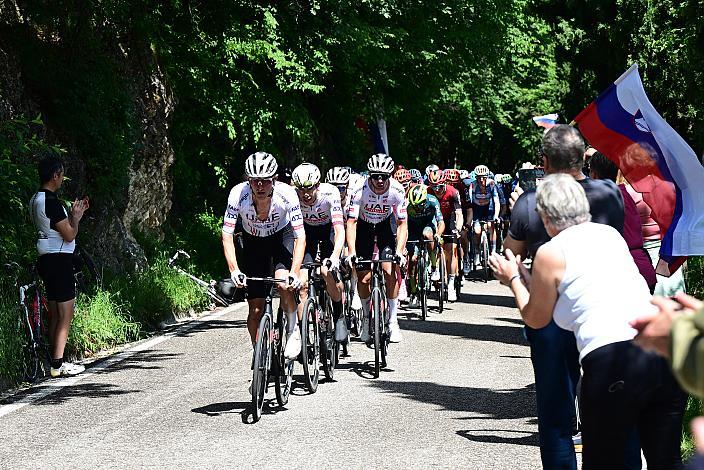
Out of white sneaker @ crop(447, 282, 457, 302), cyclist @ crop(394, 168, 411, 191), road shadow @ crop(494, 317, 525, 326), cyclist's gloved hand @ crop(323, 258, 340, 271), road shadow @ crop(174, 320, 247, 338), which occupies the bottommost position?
road shadow @ crop(494, 317, 525, 326)

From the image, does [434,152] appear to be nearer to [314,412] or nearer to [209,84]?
[209,84]

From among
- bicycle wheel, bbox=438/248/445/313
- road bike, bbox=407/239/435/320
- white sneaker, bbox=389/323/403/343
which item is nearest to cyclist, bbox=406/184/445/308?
road bike, bbox=407/239/435/320

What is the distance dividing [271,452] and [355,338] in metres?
6.62

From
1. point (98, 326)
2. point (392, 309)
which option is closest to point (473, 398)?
point (392, 309)

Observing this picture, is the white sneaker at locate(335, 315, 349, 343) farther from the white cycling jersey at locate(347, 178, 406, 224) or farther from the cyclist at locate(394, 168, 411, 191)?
the cyclist at locate(394, 168, 411, 191)

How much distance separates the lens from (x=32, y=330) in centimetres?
1129

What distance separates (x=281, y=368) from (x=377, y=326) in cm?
172

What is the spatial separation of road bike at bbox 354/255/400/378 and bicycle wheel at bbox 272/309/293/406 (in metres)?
1.41

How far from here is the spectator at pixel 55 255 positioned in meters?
11.5

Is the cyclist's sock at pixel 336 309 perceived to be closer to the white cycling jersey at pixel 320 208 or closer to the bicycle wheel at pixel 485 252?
the white cycling jersey at pixel 320 208

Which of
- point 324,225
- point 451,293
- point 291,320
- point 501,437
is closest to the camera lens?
point 501,437

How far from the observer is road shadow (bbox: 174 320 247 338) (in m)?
14.9

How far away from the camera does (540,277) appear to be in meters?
5.06

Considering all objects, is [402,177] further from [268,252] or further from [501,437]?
[501,437]
